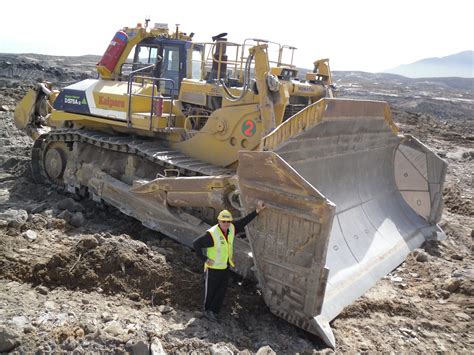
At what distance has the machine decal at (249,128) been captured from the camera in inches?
247

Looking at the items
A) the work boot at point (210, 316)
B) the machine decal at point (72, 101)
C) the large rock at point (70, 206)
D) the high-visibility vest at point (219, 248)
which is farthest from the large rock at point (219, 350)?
the machine decal at point (72, 101)

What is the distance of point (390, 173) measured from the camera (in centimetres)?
761

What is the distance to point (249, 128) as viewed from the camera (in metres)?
6.30

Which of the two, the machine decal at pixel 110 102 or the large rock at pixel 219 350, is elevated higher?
the machine decal at pixel 110 102

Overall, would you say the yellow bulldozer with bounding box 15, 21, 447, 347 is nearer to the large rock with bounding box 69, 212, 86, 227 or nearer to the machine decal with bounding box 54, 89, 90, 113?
the machine decal with bounding box 54, 89, 90, 113

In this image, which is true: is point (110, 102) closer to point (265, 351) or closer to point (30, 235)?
point (30, 235)

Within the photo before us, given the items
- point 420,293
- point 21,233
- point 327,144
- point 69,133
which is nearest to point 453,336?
point 420,293

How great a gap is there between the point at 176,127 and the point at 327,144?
7.69ft

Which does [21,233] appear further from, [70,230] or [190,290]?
[190,290]

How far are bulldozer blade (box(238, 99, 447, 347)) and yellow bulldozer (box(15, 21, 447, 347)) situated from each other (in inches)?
0.7

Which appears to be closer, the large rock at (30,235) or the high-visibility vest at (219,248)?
the high-visibility vest at (219,248)

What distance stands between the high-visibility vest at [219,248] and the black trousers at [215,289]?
0.06 meters

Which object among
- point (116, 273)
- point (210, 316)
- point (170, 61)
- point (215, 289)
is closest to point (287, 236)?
point (215, 289)

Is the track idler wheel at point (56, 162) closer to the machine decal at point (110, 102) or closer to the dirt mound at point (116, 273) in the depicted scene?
the machine decal at point (110, 102)
